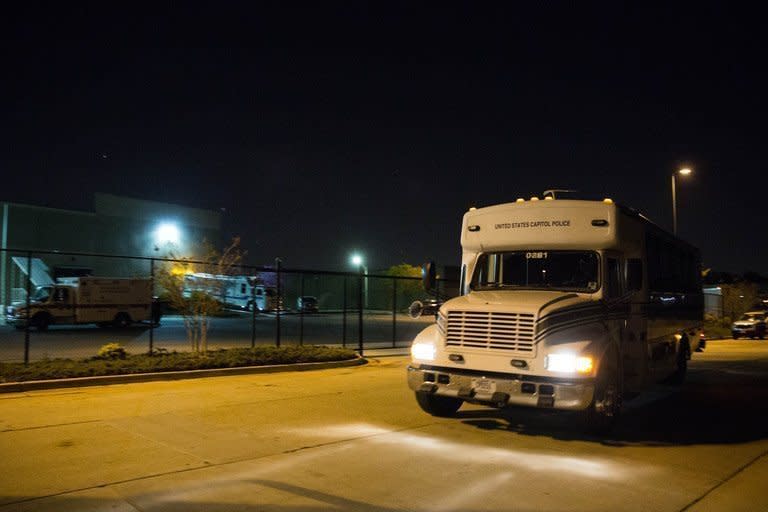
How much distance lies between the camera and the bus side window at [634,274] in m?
9.42

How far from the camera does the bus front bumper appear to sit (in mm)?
7742

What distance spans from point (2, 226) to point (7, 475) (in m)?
39.7

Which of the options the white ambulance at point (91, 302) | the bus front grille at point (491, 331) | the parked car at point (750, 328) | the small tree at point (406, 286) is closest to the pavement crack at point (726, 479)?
the bus front grille at point (491, 331)

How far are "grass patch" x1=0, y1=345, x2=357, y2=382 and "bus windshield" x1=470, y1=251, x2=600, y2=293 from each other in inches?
284

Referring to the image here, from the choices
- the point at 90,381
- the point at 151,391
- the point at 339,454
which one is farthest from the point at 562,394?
the point at 90,381

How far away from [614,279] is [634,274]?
825mm

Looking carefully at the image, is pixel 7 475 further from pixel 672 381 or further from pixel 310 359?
pixel 672 381

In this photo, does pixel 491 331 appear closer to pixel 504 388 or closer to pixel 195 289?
pixel 504 388

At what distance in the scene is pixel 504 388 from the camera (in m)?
8.09

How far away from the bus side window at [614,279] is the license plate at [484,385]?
6.92 feet

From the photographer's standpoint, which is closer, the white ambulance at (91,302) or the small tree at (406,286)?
the white ambulance at (91,302)

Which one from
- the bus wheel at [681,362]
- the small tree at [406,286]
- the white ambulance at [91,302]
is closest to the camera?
the bus wheel at [681,362]

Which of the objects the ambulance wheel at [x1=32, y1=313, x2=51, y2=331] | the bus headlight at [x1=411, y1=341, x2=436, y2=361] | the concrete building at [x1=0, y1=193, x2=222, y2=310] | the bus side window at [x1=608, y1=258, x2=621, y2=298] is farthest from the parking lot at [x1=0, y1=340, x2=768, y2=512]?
the concrete building at [x1=0, y1=193, x2=222, y2=310]

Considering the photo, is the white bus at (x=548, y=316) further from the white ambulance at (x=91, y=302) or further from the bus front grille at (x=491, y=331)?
the white ambulance at (x=91, y=302)
